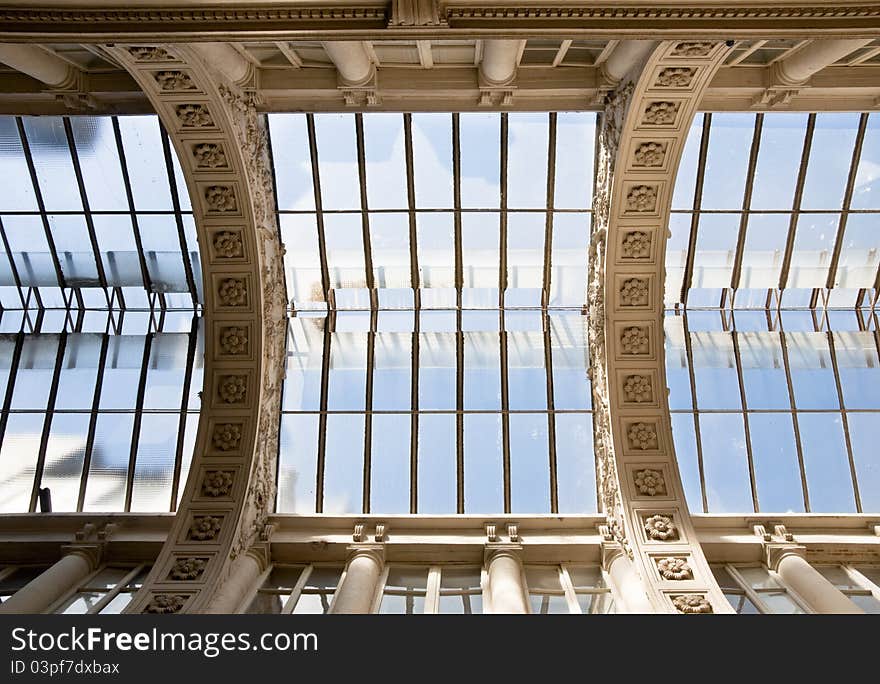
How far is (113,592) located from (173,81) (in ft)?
29.9

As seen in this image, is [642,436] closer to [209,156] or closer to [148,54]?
[209,156]

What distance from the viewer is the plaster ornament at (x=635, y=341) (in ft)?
48.3

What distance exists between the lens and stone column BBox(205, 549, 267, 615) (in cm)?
1198

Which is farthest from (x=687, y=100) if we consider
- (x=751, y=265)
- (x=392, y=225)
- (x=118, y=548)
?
(x=118, y=548)

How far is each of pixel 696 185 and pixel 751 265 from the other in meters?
2.32

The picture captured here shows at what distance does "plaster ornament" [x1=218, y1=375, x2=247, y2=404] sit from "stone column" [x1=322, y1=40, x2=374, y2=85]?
634 cm

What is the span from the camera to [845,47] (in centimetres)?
1095

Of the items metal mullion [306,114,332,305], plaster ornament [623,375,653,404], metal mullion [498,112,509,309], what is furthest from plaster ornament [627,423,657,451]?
metal mullion [306,114,332,305]

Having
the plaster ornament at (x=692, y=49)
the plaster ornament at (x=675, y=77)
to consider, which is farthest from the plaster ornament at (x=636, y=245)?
the plaster ornament at (x=692, y=49)

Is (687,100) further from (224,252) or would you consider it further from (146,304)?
(146,304)

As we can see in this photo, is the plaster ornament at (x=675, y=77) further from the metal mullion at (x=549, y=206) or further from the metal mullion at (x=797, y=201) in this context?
the metal mullion at (x=797, y=201)

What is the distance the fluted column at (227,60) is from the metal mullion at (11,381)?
8226 mm

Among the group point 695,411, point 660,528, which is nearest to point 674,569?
point 660,528

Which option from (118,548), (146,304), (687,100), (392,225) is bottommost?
(118,548)
